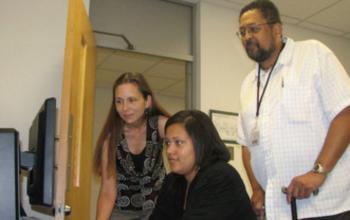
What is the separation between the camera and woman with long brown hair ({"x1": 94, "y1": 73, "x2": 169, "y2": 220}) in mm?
1804

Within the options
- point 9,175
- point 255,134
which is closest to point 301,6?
point 255,134

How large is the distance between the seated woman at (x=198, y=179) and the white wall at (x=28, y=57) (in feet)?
3.42

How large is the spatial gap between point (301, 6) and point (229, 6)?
1.91 ft

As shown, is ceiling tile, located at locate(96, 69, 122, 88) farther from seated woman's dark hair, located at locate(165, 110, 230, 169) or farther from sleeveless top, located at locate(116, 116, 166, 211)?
seated woman's dark hair, located at locate(165, 110, 230, 169)

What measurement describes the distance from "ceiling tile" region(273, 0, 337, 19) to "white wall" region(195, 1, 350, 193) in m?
0.38

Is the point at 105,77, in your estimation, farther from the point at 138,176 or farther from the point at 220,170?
the point at 220,170

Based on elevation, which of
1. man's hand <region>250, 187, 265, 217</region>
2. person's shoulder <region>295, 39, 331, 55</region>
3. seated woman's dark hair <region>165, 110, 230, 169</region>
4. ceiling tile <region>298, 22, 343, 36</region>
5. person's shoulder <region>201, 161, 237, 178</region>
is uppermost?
ceiling tile <region>298, 22, 343, 36</region>

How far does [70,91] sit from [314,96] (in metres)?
0.91

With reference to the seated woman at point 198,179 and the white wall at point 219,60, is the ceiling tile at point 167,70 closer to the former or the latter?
the white wall at point 219,60

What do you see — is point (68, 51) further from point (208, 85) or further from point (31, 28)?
point (208, 85)

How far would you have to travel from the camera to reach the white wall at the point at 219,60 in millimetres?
3096

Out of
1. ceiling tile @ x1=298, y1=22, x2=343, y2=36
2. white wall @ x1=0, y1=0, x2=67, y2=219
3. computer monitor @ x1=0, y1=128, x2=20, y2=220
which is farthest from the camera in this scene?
ceiling tile @ x1=298, y1=22, x2=343, y2=36

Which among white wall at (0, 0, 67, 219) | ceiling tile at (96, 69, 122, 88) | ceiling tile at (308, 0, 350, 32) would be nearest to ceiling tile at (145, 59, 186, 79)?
ceiling tile at (96, 69, 122, 88)

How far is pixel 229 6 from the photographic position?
10.7 ft
